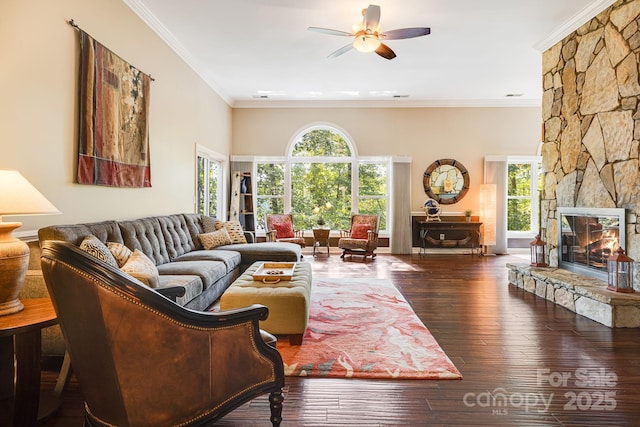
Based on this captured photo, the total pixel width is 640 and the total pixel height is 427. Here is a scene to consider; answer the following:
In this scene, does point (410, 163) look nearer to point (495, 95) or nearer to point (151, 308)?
point (495, 95)

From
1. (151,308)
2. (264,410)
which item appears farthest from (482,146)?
Answer: (151,308)

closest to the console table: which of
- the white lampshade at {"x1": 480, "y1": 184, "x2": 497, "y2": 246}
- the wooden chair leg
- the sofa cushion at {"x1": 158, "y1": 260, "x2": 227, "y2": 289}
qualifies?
the white lampshade at {"x1": 480, "y1": 184, "x2": 497, "y2": 246}

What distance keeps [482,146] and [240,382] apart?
26.1ft

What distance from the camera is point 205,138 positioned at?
6457 mm

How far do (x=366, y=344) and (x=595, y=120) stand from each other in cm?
364

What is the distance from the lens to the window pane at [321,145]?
833 cm

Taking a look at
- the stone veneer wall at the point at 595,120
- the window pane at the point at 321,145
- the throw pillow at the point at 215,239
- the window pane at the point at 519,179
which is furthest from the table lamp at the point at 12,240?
the window pane at the point at 519,179

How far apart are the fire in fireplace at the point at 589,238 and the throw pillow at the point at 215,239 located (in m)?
4.52

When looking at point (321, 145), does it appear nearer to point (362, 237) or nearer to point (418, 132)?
point (418, 132)

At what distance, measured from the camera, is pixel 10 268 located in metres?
1.80

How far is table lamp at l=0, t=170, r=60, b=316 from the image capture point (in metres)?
1.78

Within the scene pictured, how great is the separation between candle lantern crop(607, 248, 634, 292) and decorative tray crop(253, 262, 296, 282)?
3092mm

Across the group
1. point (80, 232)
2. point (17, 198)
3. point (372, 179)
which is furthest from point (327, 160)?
point (17, 198)

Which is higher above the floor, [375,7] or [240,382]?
[375,7]
